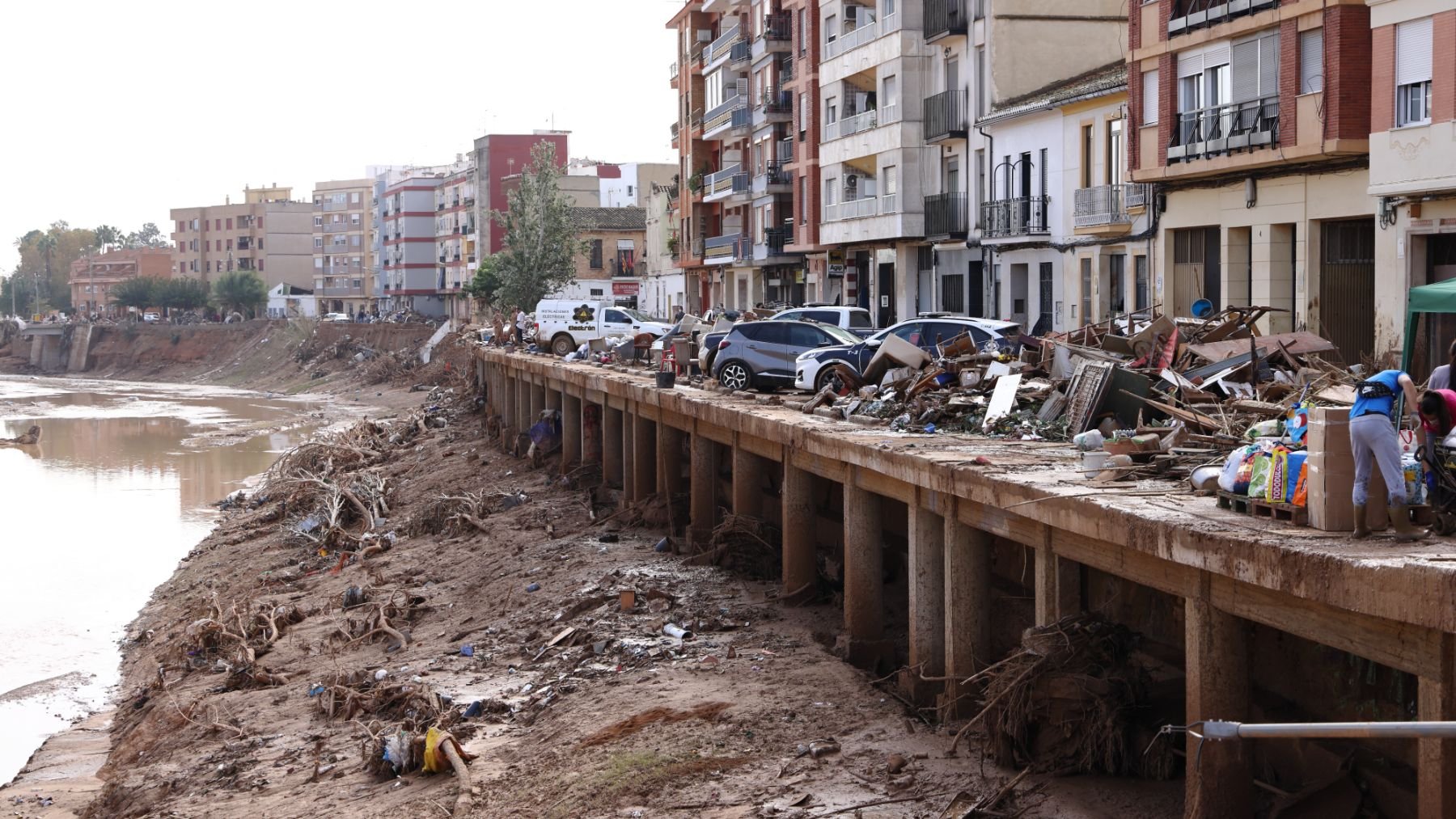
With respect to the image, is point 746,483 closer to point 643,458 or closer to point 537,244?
point 643,458

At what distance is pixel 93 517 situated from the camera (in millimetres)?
41438

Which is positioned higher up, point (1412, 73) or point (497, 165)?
point (497, 165)

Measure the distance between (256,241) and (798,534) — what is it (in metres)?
141

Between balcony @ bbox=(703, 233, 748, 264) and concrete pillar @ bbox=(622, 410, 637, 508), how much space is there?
Result: 35.6 meters

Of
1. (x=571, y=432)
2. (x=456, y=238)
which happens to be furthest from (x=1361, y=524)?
(x=456, y=238)

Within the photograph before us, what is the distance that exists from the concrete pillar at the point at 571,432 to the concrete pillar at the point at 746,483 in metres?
12.3

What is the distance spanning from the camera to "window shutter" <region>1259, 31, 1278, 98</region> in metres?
27.7

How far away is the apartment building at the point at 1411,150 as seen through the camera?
23.1 m

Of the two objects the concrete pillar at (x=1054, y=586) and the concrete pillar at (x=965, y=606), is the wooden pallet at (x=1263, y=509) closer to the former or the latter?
the concrete pillar at (x=1054, y=586)

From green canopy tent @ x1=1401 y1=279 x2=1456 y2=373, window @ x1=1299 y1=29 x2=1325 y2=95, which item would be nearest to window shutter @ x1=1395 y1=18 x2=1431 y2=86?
window @ x1=1299 y1=29 x2=1325 y2=95

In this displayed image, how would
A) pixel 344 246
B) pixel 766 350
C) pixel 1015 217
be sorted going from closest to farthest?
pixel 766 350
pixel 1015 217
pixel 344 246

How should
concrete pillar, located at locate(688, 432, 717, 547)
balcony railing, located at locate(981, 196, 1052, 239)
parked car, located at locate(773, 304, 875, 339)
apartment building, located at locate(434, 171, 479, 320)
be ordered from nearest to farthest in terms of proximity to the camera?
concrete pillar, located at locate(688, 432, 717, 547), parked car, located at locate(773, 304, 875, 339), balcony railing, located at locate(981, 196, 1052, 239), apartment building, located at locate(434, 171, 479, 320)

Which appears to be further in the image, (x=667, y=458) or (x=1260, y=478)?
(x=667, y=458)

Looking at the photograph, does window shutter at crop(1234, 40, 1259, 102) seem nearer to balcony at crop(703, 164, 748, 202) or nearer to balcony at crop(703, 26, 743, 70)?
balcony at crop(703, 164, 748, 202)
